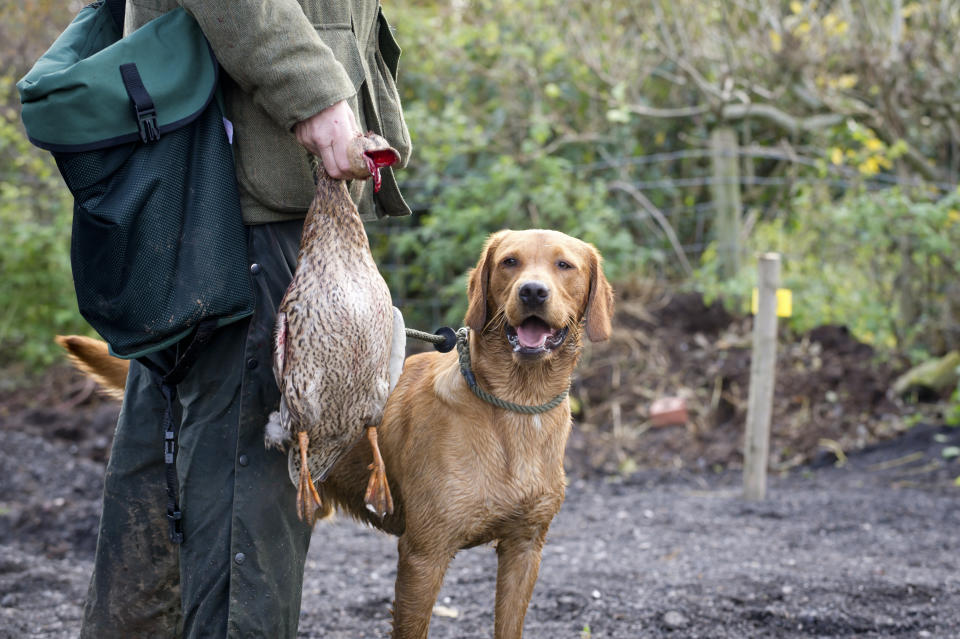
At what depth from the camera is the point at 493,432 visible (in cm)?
282

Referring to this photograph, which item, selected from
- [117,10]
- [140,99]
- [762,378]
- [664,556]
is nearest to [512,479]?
[140,99]

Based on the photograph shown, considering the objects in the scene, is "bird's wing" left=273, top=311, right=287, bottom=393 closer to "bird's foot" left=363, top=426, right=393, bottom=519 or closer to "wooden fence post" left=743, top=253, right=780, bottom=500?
"bird's foot" left=363, top=426, right=393, bottom=519

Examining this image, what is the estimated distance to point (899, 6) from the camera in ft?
25.2

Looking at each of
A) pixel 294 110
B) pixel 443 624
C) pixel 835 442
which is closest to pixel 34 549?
pixel 443 624

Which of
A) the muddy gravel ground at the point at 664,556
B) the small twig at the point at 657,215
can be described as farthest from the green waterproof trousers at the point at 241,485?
the small twig at the point at 657,215

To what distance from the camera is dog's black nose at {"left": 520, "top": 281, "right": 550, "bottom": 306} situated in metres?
2.79

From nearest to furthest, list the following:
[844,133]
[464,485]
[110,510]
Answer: [110,510], [464,485], [844,133]

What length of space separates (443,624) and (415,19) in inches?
287

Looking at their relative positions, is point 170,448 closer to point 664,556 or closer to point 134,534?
point 134,534

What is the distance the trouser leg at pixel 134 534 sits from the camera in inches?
98.1

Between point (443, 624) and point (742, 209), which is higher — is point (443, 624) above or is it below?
below

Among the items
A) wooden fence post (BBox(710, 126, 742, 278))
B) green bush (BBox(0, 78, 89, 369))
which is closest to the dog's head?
wooden fence post (BBox(710, 126, 742, 278))

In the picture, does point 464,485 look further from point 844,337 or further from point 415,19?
point 415,19

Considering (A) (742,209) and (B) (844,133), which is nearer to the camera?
(B) (844,133)
